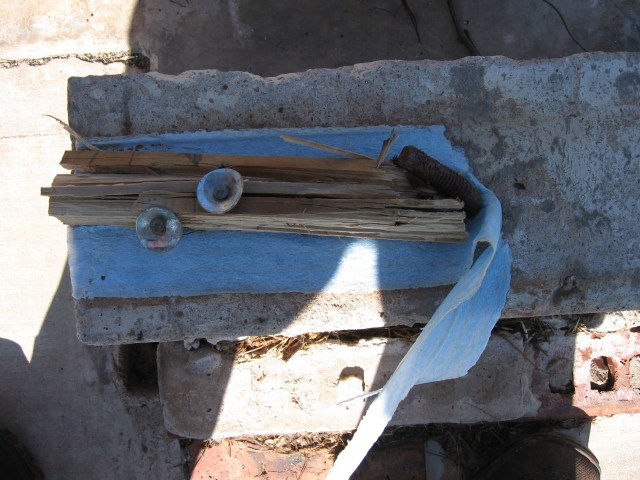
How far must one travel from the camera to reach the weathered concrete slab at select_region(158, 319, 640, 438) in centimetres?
235

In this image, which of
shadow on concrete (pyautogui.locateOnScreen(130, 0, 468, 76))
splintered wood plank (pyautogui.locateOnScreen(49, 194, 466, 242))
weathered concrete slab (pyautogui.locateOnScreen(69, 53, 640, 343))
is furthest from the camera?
shadow on concrete (pyautogui.locateOnScreen(130, 0, 468, 76))

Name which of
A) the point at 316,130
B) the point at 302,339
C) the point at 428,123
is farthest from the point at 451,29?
the point at 302,339

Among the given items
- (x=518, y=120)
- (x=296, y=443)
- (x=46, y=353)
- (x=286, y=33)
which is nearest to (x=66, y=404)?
(x=46, y=353)

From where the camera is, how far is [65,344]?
2.81 metres

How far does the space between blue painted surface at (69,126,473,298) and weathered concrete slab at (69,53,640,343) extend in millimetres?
85

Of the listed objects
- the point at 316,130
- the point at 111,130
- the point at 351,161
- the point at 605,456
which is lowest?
the point at 605,456

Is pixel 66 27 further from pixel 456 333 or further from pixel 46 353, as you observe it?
pixel 456 333

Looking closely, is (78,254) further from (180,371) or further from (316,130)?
(316,130)

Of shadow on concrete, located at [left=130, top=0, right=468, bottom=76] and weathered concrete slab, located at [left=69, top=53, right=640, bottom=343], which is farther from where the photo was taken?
shadow on concrete, located at [left=130, top=0, right=468, bottom=76]

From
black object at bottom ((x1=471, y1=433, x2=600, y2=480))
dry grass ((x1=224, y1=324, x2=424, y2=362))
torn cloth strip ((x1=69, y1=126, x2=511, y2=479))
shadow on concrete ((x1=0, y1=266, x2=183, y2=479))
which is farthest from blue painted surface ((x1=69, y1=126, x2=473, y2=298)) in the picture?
black object at bottom ((x1=471, y1=433, x2=600, y2=480))

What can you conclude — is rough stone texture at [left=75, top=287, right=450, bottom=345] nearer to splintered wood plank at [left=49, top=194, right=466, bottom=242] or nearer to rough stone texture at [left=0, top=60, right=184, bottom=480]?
splintered wood plank at [left=49, top=194, right=466, bottom=242]

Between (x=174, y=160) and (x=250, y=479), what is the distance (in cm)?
169

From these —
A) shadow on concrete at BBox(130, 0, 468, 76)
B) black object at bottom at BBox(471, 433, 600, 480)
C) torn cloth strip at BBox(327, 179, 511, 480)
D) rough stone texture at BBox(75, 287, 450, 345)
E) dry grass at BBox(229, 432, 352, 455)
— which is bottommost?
black object at bottom at BBox(471, 433, 600, 480)

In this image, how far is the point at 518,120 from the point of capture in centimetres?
200
